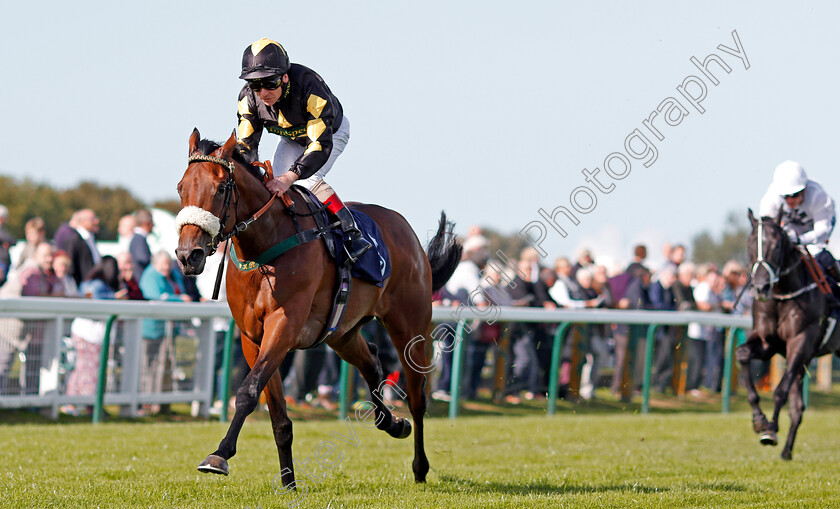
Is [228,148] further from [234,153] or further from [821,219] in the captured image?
[821,219]

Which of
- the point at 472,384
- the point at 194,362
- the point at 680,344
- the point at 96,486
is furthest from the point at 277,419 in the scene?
the point at 680,344

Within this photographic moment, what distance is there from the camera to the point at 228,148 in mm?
5008

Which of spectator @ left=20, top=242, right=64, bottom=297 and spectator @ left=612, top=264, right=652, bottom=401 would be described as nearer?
spectator @ left=20, top=242, right=64, bottom=297

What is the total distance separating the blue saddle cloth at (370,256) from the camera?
5.73 meters

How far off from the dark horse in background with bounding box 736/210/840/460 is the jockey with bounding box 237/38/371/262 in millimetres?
3918

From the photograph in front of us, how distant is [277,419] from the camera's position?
18.4 ft

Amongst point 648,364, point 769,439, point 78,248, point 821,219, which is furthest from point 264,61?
point 648,364

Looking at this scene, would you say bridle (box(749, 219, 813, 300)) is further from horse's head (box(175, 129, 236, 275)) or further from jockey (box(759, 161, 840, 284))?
horse's head (box(175, 129, 236, 275))

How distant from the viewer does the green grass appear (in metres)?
5.45

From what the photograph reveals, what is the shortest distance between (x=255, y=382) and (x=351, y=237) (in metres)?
1.22

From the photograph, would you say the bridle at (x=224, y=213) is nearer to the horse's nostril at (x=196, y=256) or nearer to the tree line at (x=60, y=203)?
the horse's nostril at (x=196, y=256)

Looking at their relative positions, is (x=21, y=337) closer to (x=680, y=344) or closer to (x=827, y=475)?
(x=827, y=475)

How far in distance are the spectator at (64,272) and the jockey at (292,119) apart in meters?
4.66

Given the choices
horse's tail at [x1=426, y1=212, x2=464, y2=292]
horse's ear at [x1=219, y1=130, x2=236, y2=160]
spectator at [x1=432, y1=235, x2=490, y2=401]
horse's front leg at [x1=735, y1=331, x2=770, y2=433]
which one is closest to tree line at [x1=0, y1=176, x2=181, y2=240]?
spectator at [x1=432, y1=235, x2=490, y2=401]
